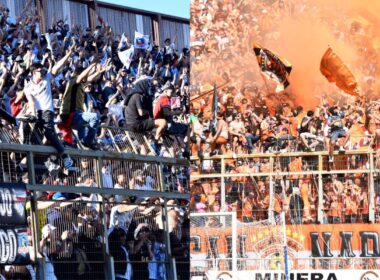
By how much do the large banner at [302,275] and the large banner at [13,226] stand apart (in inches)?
85.7

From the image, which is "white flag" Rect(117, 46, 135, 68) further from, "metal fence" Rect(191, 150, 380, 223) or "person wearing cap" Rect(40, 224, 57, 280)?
"person wearing cap" Rect(40, 224, 57, 280)

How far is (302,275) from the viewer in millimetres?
12414

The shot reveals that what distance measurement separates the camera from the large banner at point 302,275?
12.2m

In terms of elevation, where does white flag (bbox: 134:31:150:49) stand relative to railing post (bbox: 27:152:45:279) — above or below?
above

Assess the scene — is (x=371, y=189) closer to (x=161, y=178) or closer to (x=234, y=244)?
(x=234, y=244)

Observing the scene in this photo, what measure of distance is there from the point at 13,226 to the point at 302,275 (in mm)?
3081

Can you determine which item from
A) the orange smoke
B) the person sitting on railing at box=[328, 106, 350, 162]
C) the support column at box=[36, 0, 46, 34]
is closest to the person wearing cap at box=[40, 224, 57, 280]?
the orange smoke

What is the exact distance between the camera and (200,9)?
42.5ft

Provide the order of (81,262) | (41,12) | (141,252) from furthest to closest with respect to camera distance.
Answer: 1. (41,12)
2. (141,252)
3. (81,262)

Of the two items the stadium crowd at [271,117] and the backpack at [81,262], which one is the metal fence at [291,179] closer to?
the stadium crowd at [271,117]

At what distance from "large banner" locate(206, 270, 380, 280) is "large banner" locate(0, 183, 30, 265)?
7.14 ft

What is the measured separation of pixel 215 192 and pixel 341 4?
2.39 metres

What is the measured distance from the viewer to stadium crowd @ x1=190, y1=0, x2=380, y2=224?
488 inches

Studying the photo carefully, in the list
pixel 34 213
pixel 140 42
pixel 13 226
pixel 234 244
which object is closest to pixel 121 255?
pixel 234 244
